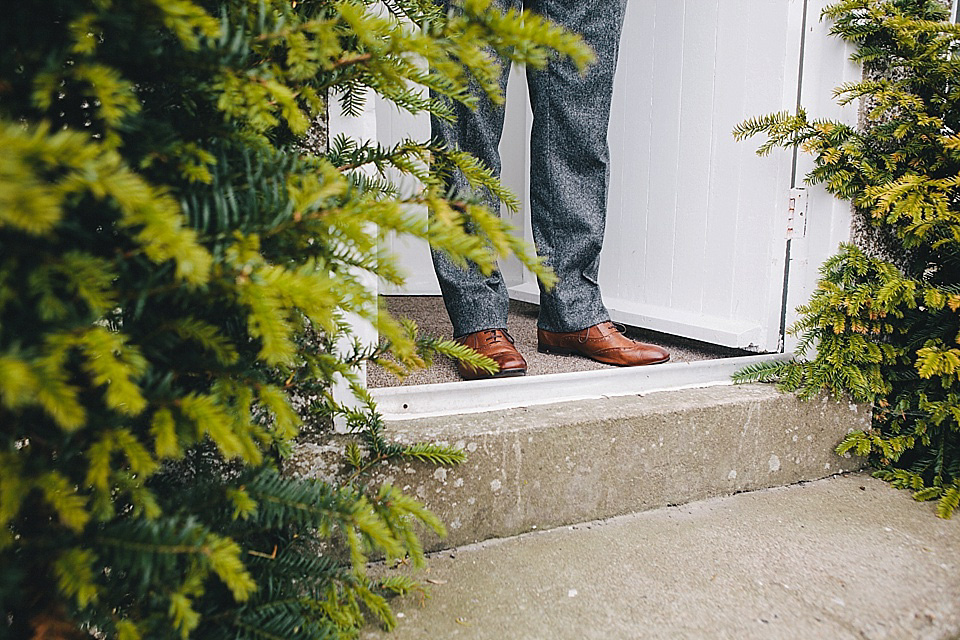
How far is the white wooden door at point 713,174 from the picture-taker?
1460 millimetres

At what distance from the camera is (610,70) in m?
1.54

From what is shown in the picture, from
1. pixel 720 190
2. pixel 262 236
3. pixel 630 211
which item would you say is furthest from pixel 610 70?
pixel 262 236

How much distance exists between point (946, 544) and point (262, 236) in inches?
49.5

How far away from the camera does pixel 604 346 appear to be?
155 cm

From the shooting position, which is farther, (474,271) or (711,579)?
(474,271)

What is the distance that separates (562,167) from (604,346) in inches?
17.0

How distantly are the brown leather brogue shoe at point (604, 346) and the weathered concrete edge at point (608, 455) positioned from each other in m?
0.14

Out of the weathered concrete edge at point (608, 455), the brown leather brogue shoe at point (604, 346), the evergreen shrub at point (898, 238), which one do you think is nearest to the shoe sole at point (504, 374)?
the weathered concrete edge at point (608, 455)

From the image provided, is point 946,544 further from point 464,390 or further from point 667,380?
point 464,390

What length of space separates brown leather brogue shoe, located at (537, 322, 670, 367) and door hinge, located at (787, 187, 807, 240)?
0.39 m

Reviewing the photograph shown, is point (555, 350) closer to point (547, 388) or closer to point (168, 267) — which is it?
point (547, 388)

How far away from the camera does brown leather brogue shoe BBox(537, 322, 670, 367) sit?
4.95 feet

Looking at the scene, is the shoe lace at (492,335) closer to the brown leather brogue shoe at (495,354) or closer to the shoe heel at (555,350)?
the brown leather brogue shoe at (495,354)

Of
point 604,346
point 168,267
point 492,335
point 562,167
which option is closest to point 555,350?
point 604,346
